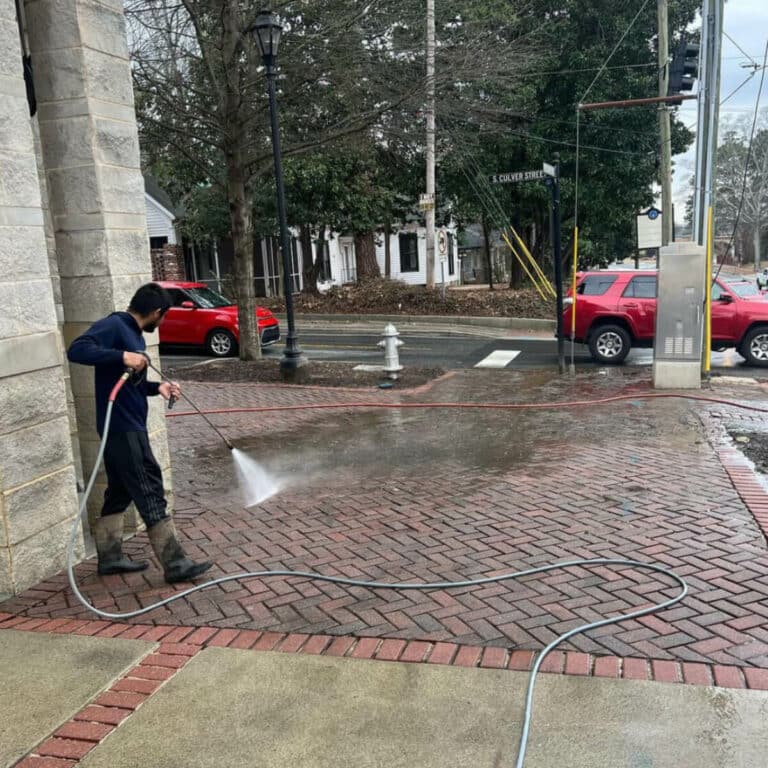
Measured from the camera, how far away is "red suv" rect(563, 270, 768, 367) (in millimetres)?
13844

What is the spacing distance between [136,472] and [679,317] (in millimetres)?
8929

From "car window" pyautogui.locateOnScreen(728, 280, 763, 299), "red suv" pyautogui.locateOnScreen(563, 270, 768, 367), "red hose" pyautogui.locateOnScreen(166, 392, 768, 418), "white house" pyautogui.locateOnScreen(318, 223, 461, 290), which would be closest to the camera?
"red hose" pyautogui.locateOnScreen(166, 392, 768, 418)

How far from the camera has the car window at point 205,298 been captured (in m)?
17.2

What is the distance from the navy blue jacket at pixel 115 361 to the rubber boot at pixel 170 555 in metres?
0.63

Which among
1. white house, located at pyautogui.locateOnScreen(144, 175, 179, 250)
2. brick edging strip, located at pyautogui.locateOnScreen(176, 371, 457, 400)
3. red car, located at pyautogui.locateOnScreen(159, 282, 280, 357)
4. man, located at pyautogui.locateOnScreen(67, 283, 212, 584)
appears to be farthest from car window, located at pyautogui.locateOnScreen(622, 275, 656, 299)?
white house, located at pyautogui.locateOnScreen(144, 175, 179, 250)

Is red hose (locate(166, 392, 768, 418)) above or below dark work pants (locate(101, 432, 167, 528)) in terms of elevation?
below

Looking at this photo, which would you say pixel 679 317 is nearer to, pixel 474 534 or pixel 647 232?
pixel 647 232

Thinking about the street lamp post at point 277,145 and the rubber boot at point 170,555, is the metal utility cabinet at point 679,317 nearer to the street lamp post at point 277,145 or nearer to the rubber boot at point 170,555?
the street lamp post at point 277,145

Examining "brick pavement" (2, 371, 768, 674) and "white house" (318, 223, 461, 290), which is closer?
"brick pavement" (2, 371, 768, 674)

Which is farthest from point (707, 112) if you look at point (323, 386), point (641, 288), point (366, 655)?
point (366, 655)

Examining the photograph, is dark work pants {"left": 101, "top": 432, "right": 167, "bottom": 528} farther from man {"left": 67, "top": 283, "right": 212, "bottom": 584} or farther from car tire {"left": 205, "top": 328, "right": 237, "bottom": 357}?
car tire {"left": 205, "top": 328, "right": 237, "bottom": 357}

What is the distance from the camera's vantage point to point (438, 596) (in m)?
4.40

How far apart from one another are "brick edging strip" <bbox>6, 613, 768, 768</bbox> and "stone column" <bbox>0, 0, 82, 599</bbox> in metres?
0.54

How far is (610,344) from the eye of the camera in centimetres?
1482
